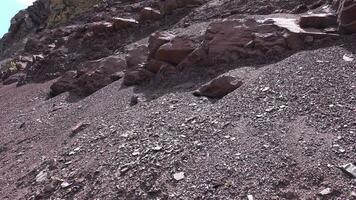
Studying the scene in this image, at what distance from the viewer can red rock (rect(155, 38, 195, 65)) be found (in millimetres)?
11219

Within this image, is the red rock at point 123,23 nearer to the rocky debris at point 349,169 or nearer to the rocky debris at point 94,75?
the rocky debris at point 94,75

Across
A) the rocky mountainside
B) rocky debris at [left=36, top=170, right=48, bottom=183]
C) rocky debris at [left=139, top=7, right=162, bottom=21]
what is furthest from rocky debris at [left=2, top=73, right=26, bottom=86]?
rocky debris at [left=36, top=170, right=48, bottom=183]

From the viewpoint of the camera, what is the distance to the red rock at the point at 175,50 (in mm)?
11219

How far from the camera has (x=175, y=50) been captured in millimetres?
11312

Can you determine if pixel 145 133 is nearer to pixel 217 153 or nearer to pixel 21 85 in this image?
pixel 217 153

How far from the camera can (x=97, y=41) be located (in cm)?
1789

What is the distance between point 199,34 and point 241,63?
1.94 meters

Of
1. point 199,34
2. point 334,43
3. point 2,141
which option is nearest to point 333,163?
point 334,43

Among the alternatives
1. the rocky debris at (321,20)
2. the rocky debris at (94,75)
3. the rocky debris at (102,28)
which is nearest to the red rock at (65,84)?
the rocky debris at (94,75)

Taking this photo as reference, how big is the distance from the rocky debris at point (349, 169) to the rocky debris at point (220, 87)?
3473mm

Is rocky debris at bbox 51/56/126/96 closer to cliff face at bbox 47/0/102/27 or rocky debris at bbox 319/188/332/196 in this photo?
rocky debris at bbox 319/188/332/196

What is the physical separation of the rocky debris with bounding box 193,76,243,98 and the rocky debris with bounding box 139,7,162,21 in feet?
26.9

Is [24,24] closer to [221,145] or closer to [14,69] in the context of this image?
[14,69]

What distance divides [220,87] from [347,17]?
2.89 m
